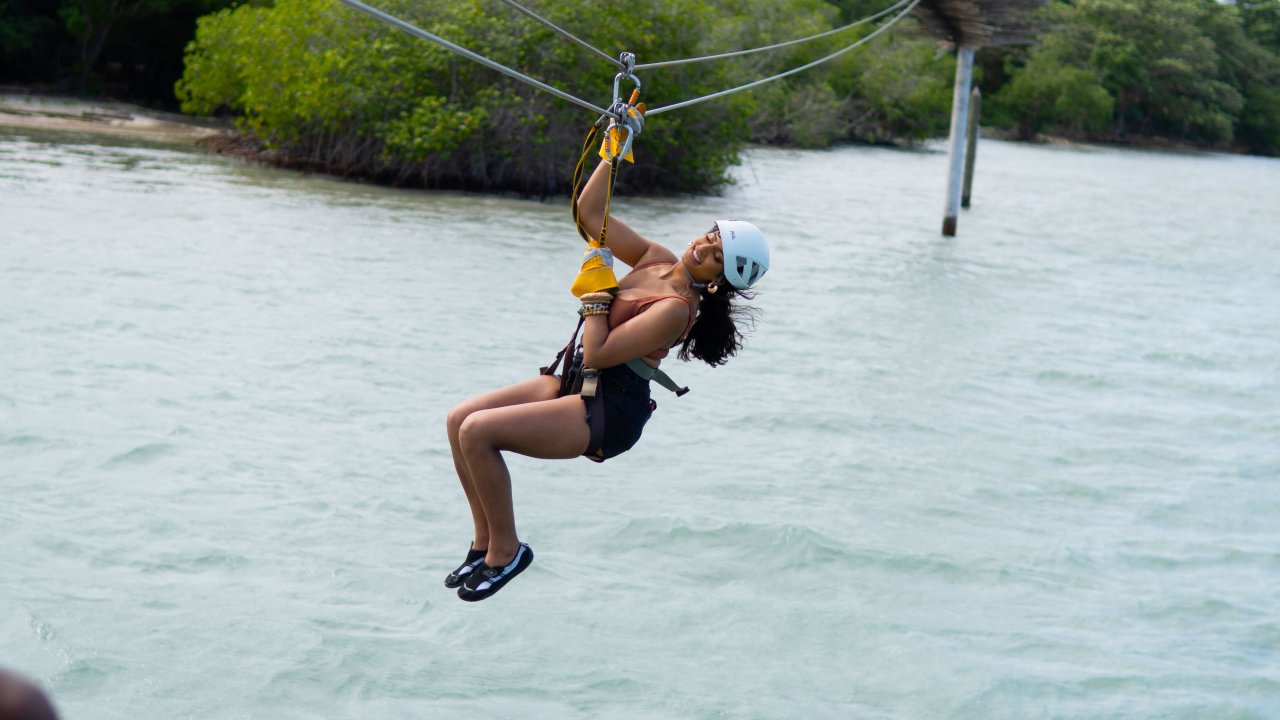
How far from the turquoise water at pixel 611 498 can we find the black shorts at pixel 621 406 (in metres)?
3.88

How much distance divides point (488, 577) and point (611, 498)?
716 centimetres

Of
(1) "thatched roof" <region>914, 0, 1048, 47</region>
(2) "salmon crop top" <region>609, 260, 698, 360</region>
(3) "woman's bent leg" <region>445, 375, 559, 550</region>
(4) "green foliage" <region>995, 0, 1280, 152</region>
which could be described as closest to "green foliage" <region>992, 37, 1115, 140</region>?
(4) "green foliage" <region>995, 0, 1280, 152</region>

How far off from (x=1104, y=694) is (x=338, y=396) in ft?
28.2

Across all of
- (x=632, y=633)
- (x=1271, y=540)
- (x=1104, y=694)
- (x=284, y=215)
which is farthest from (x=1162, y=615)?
(x=284, y=215)

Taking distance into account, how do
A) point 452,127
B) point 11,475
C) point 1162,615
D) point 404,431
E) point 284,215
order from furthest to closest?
point 452,127, point 284,215, point 404,431, point 11,475, point 1162,615

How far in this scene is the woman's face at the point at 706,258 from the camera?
577 centimetres

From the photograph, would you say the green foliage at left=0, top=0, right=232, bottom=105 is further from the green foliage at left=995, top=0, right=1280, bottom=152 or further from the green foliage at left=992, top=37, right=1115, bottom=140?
the green foliage at left=995, top=0, right=1280, bottom=152

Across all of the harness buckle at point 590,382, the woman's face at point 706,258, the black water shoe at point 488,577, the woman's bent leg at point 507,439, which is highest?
the woman's face at point 706,258

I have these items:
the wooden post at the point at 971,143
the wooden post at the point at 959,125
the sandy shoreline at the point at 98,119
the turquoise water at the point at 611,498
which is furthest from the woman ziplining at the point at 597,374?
the sandy shoreline at the point at 98,119

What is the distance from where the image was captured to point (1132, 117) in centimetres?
9575

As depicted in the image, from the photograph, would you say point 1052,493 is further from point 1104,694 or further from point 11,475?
point 11,475

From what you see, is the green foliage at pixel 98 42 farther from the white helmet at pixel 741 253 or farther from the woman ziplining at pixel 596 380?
the white helmet at pixel 741 253

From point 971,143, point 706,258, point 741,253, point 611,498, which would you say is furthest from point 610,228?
point 971,143

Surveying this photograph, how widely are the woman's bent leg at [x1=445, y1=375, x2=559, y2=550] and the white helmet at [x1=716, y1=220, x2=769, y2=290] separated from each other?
0.89 meters
